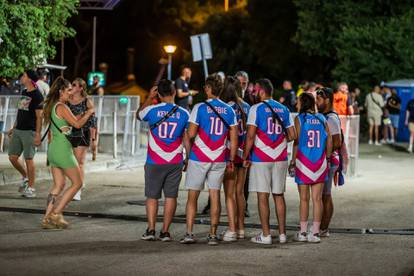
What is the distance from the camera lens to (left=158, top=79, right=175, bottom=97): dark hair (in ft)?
37.5

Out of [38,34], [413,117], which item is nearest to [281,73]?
[413,117]

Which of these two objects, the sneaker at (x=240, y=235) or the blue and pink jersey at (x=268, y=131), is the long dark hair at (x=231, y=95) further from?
the sneaker at (x=240, y=235)

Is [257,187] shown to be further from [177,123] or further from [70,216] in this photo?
[70,216]

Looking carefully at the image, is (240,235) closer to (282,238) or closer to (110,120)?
(282,238)

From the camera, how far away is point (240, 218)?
1194cm

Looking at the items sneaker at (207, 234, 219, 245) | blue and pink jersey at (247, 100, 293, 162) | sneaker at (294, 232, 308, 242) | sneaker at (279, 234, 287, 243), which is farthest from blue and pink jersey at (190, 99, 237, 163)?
sneaker at (294, 232, 308, 242)

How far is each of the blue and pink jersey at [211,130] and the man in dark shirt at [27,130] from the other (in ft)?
15.7

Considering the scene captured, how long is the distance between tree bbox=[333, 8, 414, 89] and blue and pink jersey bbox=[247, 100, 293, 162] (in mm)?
25800

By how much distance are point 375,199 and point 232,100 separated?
5.20 meters

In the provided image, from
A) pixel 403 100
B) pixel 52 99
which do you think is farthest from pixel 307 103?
pixel 403 100

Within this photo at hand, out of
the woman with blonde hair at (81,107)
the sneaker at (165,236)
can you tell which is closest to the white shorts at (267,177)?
the sneaker at (165,236)

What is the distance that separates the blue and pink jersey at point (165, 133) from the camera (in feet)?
37.4

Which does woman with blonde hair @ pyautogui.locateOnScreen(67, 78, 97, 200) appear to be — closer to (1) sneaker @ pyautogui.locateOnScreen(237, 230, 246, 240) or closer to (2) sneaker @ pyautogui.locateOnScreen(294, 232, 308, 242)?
(1) sneaker @ pyautogui.locateOnScreen(237, 230, 246, 240)

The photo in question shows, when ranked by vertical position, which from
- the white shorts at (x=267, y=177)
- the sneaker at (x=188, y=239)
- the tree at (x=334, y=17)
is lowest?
the sneaker at (x=188, y=239)
